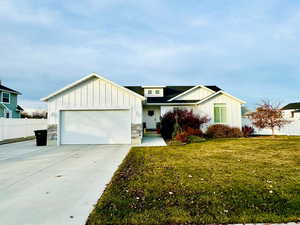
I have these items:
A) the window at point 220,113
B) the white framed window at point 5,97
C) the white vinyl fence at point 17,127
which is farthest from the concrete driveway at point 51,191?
the white framed window at point 5,97

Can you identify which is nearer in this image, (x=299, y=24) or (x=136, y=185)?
(x=136, y=185)

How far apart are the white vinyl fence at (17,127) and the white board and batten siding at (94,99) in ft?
21.5

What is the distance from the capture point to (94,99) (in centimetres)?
1144

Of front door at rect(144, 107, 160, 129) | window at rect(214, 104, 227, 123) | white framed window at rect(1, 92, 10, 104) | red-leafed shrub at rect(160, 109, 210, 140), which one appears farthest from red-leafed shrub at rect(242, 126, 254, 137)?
white framed window at rect(1, 92, 10, 104)

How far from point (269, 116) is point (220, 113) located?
3789 millimetres

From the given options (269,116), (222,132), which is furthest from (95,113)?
(269,116)

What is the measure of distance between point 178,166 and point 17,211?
14.0 ft

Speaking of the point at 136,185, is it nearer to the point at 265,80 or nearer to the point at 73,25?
the point at 73,25

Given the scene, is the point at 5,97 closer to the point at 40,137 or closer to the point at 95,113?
the point at 40,137

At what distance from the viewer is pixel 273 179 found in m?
4.28

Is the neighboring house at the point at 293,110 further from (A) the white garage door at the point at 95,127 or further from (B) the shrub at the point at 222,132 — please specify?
(A) the white garage door at the point at 95,127

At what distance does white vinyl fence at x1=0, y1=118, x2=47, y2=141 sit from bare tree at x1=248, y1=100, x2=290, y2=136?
21428mm

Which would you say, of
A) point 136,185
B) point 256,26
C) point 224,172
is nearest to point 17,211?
point 136,185

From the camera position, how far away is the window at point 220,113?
15312mm
